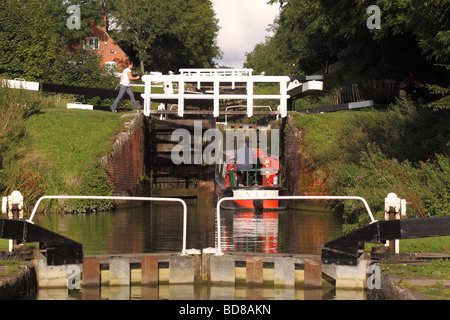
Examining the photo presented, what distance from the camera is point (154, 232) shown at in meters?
18.0

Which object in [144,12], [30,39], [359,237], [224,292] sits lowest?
[224,292]

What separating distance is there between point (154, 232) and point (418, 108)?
10169mm

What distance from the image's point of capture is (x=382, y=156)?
62.8ft

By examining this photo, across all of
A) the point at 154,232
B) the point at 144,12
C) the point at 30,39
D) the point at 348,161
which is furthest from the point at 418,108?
the point at 144,12

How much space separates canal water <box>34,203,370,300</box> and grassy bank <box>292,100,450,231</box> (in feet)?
4.31

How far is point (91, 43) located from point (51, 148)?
48259mm

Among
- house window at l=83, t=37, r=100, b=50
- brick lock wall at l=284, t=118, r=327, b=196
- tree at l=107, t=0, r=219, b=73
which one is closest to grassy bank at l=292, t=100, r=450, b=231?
brick lock wall at l=284, t=118, r=327, b=196

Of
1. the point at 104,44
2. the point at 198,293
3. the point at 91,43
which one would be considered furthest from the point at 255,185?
the point at 91,43

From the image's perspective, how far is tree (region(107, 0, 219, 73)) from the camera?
229 feet

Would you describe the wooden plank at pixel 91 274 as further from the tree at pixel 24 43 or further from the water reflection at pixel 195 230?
the tree at pixel 24 43

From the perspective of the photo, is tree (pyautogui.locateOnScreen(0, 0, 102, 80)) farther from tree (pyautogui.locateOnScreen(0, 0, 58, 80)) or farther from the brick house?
the brick house
